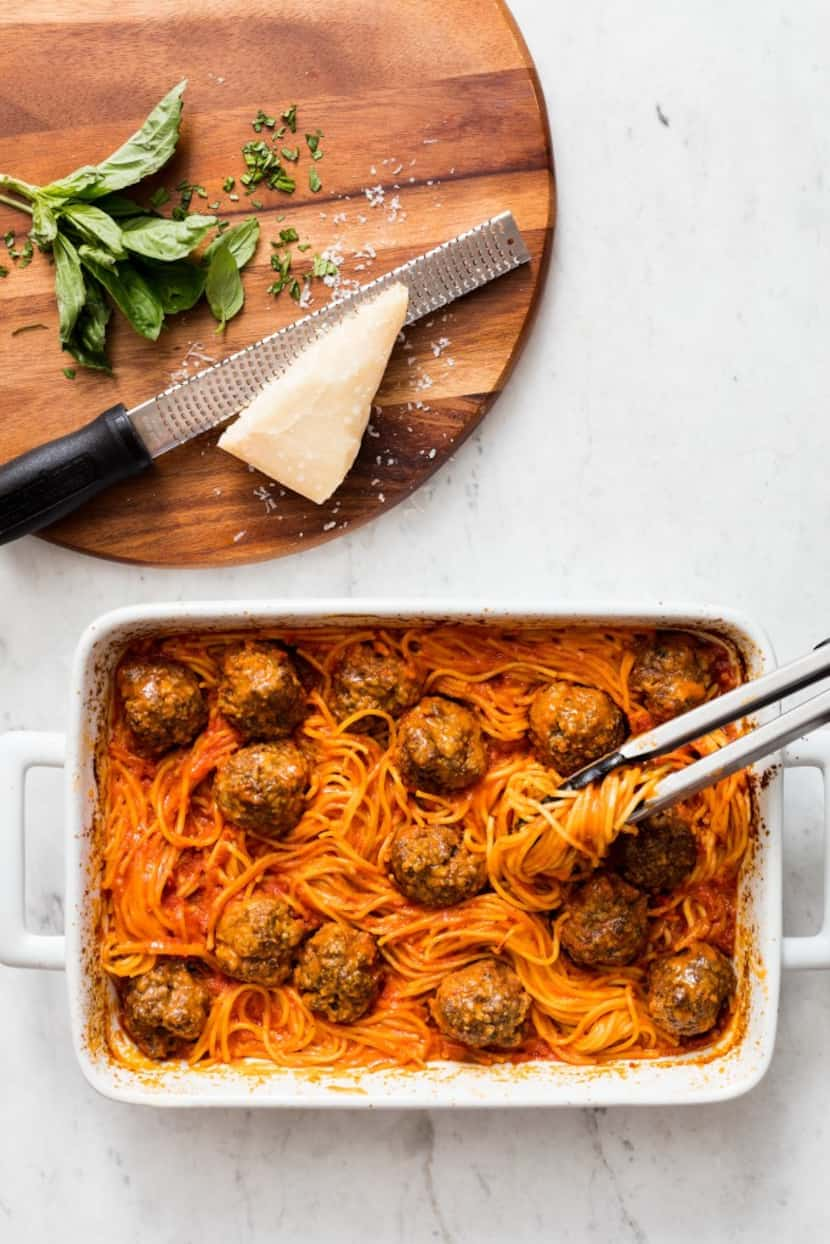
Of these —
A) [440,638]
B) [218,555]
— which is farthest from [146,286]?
[440,638]

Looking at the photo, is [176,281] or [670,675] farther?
[176,281]

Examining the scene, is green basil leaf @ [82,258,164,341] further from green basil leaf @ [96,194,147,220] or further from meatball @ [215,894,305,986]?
meatball @ [215,894,305,986]

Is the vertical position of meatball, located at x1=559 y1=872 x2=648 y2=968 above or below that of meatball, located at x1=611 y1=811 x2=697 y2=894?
below

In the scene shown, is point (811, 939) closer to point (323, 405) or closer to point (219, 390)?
point (323, 405)

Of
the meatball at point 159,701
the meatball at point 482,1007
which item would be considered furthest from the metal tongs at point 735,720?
the meatball at point 159,701

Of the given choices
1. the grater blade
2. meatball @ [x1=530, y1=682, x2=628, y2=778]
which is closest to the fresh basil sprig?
the grater blade

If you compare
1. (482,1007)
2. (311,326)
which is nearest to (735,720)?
(482,1007)

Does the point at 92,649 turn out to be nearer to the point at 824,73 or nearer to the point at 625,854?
the point at 625,854
